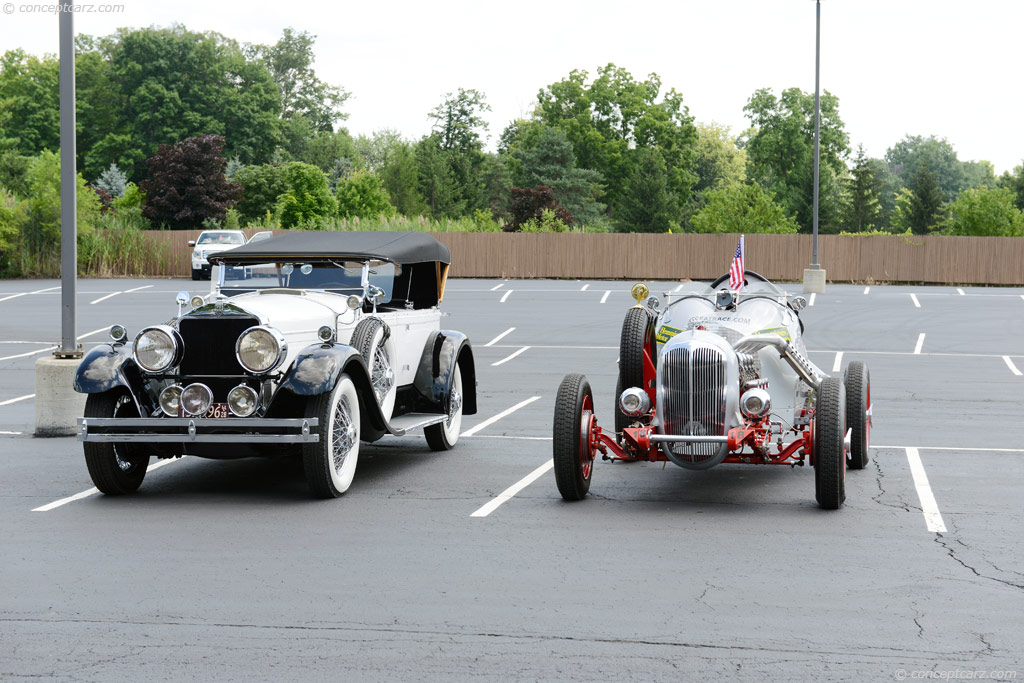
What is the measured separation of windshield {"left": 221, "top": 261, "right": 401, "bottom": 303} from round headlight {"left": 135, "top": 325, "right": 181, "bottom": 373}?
1753 millimetres

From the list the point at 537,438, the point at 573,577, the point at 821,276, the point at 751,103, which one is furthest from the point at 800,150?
the point at 573,577

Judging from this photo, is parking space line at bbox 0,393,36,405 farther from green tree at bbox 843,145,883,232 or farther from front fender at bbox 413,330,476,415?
green tree at bbox 843,145,883,232

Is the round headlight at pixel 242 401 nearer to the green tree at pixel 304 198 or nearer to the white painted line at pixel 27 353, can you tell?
the white painted line at pixel 27 353

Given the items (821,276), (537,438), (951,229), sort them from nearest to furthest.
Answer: (537,438)
(821,276)
(951,229)

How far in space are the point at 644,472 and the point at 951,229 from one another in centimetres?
5163

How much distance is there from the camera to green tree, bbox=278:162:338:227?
188 ft

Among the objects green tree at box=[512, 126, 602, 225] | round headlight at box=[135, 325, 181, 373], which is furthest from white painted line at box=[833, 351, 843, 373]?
green tree at box=[512, 126, 602, 225]

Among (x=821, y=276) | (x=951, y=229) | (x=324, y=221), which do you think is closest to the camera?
(x=821, y=276)

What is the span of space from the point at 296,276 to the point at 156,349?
2.07 m

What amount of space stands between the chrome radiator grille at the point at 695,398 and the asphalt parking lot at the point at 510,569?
485mm

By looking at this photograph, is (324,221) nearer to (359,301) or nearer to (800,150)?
(359,301)

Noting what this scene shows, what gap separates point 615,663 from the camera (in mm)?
5391

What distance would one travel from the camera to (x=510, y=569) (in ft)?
23.2

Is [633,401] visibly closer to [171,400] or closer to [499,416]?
[171,400]
